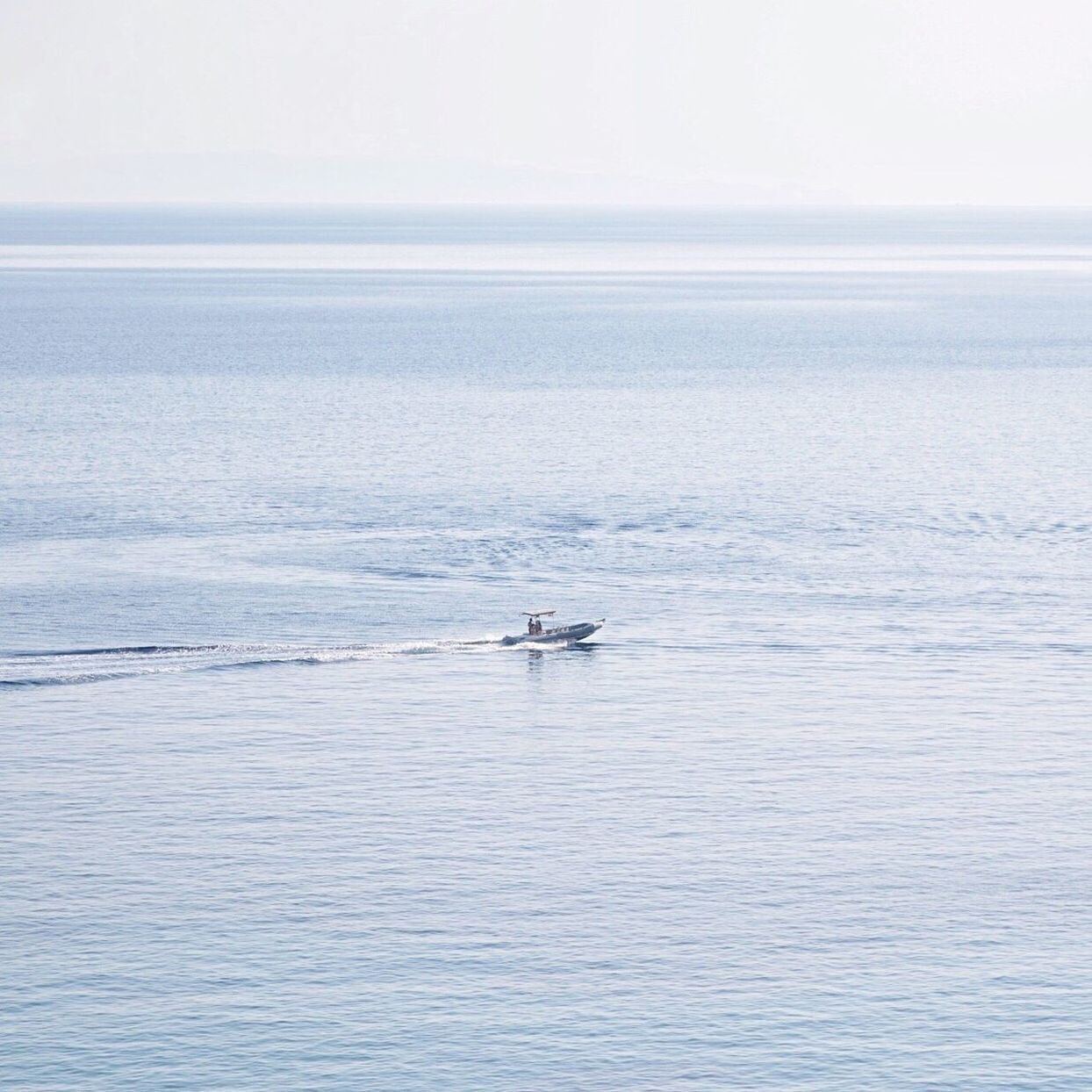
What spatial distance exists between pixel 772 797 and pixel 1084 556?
51.4 meters

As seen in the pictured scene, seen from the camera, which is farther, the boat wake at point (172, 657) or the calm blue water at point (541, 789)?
the boat wake at point (172, 657)

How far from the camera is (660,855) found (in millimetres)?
76000

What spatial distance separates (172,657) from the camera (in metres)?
99.6

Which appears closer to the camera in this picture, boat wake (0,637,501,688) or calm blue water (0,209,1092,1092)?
calm blue water (0,209,1092,1092)

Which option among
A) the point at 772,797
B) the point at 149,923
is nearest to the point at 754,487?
the point at 772,797

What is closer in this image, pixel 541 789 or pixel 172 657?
pixel 541 789

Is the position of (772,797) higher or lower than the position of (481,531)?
lower

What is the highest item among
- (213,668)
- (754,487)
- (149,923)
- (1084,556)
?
(754,487)

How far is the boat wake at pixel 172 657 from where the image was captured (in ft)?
319

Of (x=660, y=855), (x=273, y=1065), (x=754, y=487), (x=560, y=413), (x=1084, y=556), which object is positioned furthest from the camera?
(x=560, y=413)

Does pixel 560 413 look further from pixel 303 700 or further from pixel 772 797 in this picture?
pixel 772 797

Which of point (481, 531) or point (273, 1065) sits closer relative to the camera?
point (273, 1065)

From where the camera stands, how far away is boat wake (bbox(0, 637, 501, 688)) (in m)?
97.3

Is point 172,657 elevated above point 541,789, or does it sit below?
above
